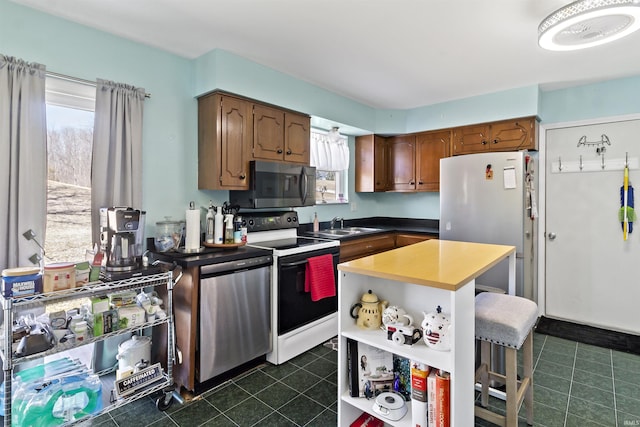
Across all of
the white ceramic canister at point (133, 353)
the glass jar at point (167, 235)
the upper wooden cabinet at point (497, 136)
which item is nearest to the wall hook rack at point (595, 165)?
the upper wooden cabinet at point (497, 136)

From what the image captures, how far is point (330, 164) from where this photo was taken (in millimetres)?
3865

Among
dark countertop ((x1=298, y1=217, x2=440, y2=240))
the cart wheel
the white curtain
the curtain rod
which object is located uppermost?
the curtain rod

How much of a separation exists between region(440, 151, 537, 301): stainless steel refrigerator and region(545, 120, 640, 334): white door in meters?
0.37

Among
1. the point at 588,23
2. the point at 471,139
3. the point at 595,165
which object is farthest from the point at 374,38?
the point at 595,165

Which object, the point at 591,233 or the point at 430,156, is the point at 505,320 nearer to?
the point at 591,233

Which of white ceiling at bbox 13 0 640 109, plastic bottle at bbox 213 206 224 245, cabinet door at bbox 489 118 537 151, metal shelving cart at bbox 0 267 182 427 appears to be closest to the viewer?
metal shelving cart at bbox 0 267 182 427

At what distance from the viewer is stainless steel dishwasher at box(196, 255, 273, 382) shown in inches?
84.6

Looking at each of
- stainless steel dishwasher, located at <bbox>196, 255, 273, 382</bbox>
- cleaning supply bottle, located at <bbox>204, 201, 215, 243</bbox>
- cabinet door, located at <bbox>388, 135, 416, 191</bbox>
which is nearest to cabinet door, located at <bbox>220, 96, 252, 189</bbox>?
cleaning supply bottle, located at <bbox>204, 201, 215, 243</bbox>

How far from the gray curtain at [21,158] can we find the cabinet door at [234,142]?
1.12 meters

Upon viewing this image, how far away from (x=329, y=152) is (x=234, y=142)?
1430 mm

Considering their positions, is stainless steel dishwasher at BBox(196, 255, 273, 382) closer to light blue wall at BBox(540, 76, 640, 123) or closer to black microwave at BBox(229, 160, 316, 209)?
black microwave at BBox(229, 160, 316, 209)

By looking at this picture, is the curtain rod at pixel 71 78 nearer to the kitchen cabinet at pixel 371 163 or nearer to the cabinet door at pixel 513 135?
the kitchen cabinet at pixel 371 163

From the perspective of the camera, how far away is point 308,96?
3.30 meters

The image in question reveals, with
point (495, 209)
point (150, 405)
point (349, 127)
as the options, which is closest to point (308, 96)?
point (349, 127)
